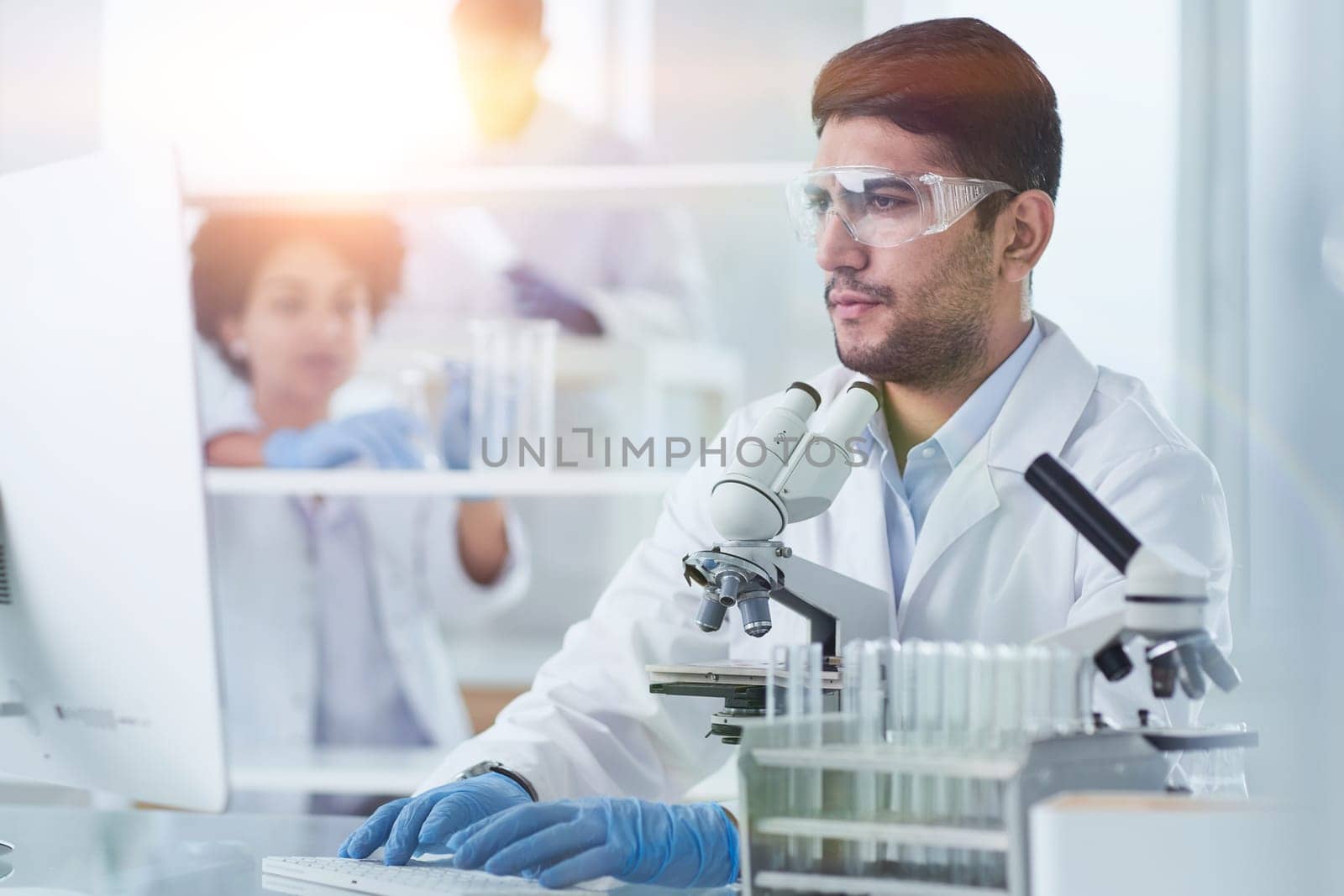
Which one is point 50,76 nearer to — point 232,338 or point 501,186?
point 232,338

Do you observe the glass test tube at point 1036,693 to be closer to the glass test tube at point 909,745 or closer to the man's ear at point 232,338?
the glass test tube at point 909,745

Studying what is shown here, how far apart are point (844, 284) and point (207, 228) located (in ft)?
6.93

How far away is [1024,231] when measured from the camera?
60.5 inches

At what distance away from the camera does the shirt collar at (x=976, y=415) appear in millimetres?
1485

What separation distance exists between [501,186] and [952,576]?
4.11 feet

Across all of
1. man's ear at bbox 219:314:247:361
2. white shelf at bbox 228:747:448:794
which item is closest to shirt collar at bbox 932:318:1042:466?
white shelf at bbox 228:747:448:794

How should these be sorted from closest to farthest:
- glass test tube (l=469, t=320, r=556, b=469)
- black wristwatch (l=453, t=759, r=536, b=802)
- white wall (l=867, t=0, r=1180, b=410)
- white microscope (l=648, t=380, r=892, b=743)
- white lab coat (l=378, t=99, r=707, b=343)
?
white microscope (l=648, t=380, r=892, b=743) → black wristwatch (l=453, t=759, r=536, b=802) → white wall (l=867, t=0, r=1180, b=410) → glass test tube (l=469, t=320, r=556, b=469) → white lab coat (l=378, t=99, r=707, b=343)

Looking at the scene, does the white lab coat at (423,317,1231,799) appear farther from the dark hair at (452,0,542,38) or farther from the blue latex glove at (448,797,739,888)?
the dark hair at (452,0,542,38)

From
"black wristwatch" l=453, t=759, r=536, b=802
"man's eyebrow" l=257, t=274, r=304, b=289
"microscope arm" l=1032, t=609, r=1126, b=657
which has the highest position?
"man's eyebrow" l=257, t=274, r=304, b=289

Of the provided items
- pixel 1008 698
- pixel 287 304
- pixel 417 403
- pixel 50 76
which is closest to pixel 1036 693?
pixel 1008 698

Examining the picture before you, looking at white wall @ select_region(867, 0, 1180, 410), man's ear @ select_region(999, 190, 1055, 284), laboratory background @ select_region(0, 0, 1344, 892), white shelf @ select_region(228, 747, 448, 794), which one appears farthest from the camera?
white shelf @ select_region(228, 747, 448, 794)

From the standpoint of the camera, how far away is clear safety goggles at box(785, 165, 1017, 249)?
135 centimetres

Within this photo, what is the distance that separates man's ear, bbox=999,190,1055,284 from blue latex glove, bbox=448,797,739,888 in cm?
82

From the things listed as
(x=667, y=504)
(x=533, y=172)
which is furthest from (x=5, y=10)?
(x=667, y=504)
